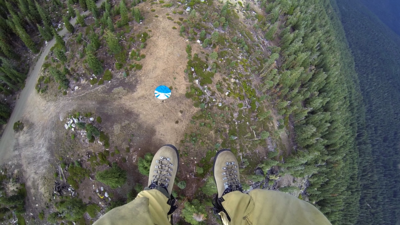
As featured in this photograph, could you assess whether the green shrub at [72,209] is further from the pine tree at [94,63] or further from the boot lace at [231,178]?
the boot lace at [231,178]

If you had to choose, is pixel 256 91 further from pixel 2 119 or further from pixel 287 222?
pixel 2 119

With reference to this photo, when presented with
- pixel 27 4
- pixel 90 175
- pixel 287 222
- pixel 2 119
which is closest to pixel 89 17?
pixel 27 4

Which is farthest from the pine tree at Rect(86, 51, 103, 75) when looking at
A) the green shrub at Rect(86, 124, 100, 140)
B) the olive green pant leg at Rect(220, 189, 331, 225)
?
the olive green pant leg at Rect(220, 189, 331, 225)

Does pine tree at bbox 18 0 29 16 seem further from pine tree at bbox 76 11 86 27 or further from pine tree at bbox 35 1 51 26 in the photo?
pine tree at bbox 76 11 86 27

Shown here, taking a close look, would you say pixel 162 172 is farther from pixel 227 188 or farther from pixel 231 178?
pixel 231 178

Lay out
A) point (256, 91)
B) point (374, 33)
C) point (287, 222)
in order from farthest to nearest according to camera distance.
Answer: point (374, 33), point (256, 91), point (287, 222)

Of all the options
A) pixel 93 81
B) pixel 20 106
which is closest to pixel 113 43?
pixel 93 81

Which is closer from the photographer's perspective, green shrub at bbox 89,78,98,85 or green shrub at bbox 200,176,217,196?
green shrub at bbox 200,176,217,196
